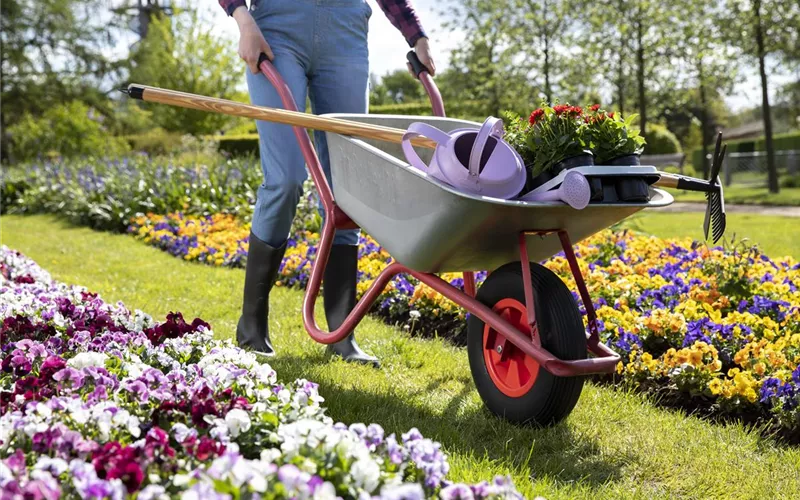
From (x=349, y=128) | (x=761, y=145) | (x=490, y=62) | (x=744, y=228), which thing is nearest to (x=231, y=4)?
(x=349, y=128)

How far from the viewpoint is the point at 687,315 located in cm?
319

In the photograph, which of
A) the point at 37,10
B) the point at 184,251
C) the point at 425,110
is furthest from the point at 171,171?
the point at 37,10

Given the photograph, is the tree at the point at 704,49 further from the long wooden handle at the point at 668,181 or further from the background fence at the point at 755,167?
the long wooden handle at the point at 668,181

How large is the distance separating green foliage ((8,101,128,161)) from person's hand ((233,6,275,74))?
13161 millimetres

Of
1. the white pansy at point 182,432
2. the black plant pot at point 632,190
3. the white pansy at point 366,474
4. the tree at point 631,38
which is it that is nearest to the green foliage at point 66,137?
the tree at point 631,38

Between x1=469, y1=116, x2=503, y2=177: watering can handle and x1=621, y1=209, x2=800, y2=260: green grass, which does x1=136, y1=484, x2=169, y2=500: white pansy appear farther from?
x1=621, y1=209, x2=800, y2=260: green grass

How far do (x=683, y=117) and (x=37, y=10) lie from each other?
34178 mm

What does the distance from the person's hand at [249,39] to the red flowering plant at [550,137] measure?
3.37 ft

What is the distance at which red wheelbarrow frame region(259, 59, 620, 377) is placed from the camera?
1.99 meters

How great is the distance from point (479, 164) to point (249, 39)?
1.19 m

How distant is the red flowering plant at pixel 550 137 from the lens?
82.3 inches

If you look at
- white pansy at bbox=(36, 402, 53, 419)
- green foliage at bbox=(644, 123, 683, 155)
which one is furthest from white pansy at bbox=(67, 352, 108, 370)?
green foliage at bbox=(644, 123, 683, 155)

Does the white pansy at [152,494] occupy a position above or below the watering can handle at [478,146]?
below

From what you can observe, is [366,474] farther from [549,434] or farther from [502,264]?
[502,264]
